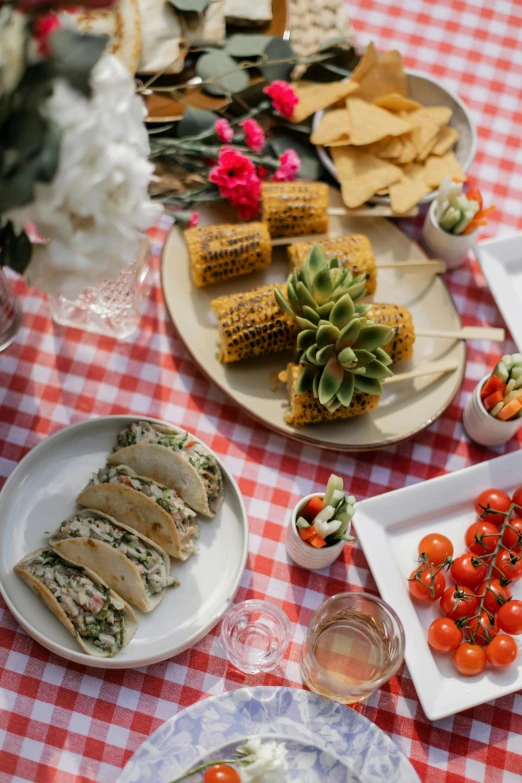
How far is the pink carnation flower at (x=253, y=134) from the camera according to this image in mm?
1861

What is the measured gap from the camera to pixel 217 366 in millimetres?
1754

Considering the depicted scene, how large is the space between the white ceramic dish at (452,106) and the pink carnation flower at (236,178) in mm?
246

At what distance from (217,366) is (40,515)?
524 millimetres

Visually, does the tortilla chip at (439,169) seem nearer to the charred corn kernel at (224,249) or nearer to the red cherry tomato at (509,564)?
the charred corn kernel at (224,249)

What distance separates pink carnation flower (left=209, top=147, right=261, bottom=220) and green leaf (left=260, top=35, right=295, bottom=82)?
0.96 ft

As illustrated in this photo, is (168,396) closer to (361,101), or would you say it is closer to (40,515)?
(40,515)

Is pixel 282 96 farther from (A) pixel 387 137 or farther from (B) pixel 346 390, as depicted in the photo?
(B) pixel 346 390

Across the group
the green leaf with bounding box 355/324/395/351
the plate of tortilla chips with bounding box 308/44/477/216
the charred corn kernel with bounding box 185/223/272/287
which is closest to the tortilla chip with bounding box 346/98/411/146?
the plate of tortilla chips with bounding box 308/44/477/216

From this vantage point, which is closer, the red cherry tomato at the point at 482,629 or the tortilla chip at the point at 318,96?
the red cherry tomato at the point at 482,629

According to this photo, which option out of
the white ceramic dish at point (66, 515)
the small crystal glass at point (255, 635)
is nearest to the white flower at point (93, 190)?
the white ceramic dish at point (66, 515)

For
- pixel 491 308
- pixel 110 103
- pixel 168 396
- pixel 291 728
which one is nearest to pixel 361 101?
pixel 491 308

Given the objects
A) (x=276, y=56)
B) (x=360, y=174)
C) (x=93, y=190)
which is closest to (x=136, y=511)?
(x=93, y=190)

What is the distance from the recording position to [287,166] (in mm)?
1878

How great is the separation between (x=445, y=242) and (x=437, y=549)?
0.78 m
